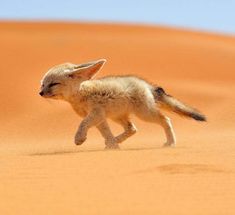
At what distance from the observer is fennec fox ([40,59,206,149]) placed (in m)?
9.55

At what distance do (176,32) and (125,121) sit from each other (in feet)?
95.0

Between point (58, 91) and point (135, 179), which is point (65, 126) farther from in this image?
point (135, 179)

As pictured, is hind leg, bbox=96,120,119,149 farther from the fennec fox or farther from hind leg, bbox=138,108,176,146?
hind leg, bbox=138,108,176,146

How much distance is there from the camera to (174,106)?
10.3 metres

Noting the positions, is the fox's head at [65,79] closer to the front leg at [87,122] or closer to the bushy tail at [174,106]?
the front leg at [87,122]

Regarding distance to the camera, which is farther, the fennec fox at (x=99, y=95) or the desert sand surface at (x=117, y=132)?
the fennec fox at (x=99, y=95)

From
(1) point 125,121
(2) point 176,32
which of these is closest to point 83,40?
(2) point 176,32

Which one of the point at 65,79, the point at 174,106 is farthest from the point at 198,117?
the point at 65,79

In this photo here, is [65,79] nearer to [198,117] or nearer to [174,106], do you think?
[174,106]

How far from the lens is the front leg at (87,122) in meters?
9.20

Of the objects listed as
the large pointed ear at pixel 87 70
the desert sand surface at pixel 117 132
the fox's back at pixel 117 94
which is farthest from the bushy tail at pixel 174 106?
the large pointed ear at pixel 87 70

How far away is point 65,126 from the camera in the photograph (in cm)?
1625

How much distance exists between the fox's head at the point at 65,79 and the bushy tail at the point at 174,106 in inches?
42.1

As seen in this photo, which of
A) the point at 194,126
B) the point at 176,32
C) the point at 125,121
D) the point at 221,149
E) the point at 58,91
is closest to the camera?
the point at 221,149
